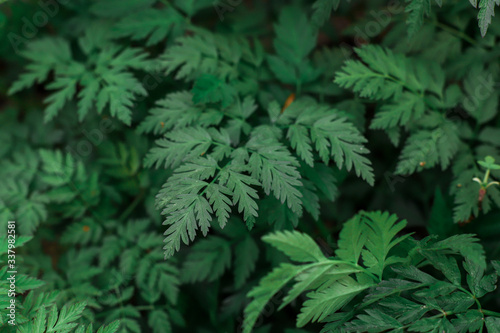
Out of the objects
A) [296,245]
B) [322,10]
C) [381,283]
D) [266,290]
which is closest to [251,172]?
[296,245]

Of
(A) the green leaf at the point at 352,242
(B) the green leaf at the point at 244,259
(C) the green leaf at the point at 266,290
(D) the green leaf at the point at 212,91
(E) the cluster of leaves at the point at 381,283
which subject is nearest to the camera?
(C) the green leaf at the point at 266,290

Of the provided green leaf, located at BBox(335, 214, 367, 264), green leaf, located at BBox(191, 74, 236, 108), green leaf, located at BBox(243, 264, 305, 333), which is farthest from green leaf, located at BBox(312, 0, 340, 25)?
green leaf, located at BBox(243, 264, 305, 333)

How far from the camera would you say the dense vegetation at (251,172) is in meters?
1.61

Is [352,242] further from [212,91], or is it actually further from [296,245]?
[212,91]

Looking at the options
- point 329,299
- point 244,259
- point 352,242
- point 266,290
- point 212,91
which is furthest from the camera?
point 244,259

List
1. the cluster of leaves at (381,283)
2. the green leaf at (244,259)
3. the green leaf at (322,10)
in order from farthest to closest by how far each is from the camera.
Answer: the green leaf at (244,259) → the green leaf at (322,10) → the cluster of leaves at (381,283)

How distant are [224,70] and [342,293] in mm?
1299

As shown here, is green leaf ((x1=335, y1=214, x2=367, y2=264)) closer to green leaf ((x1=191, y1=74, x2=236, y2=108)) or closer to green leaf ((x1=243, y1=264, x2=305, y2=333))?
green leaf ((x1=243, y1=264, x2=305, y2=333))

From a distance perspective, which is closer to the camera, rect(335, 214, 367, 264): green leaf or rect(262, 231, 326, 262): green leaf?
rect(262, 231, 326, 262): green leaf

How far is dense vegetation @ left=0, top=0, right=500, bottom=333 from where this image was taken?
5.27ft

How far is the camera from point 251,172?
5.63 ft

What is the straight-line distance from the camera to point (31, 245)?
8.26 ft

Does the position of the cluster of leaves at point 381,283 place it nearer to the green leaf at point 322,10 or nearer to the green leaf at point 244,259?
the green leaf at point 244,259

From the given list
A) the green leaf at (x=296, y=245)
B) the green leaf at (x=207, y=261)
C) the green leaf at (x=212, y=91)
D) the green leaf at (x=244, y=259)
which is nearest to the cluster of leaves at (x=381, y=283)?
the green leaf at (x=296, y=245)
